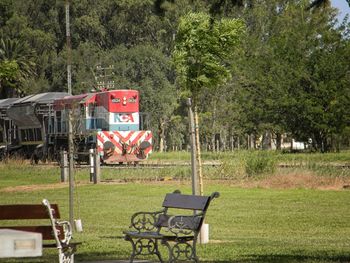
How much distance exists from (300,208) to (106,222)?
4.94 metres

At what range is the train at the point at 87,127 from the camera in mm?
47125

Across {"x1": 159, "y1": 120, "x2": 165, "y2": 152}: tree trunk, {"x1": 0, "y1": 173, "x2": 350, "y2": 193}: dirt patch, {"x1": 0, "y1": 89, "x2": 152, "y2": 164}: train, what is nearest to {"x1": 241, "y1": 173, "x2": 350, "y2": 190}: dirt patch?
{"x1": 0, "y1": 173, "x2": 350, "y2": 193}: dirt patch

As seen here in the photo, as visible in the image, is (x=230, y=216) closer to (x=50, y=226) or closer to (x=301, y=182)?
(x=301, y=182)

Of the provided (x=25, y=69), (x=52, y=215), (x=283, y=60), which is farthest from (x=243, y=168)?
(x=25, y=69)

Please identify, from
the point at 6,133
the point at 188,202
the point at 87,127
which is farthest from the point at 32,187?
the point at 6,133

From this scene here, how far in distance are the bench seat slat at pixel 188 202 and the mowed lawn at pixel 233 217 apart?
3.72 ft

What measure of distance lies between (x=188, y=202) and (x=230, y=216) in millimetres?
10247

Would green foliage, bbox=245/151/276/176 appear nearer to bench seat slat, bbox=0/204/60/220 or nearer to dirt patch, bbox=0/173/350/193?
dirt patch, bbox=0/173/350/193

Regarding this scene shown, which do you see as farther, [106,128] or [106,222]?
[106,128]

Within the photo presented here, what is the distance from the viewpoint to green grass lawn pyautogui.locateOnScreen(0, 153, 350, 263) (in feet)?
48.0

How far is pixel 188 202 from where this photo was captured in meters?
12.6

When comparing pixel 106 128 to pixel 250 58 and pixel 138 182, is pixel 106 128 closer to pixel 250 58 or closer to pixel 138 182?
pixel 138 182

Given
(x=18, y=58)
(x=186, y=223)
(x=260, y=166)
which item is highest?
(x=18, y=58)

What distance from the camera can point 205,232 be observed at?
16.5m
